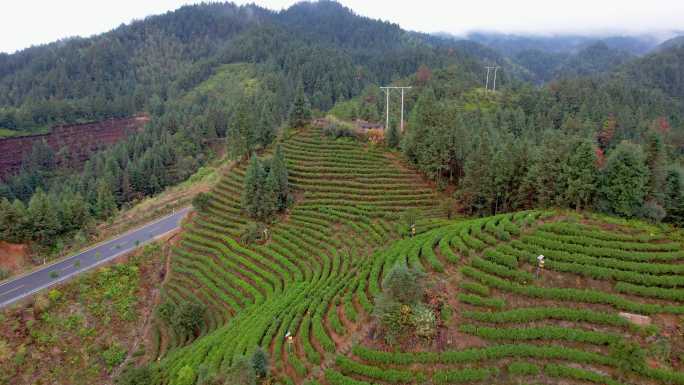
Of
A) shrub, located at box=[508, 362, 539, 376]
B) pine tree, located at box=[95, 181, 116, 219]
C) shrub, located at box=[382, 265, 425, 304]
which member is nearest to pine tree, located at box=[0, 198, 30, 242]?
pine tree, located at box=[95, 181, 116, 219]

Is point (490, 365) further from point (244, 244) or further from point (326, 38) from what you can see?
point (326, 38)

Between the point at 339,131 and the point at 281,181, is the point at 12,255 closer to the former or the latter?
the point at 281,181

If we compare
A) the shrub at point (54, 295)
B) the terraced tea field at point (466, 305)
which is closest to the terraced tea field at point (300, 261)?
the terraced tea field at point (466, 305)

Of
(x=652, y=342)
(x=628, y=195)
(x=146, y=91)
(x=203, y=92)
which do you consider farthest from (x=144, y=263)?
(x=146, y=91)

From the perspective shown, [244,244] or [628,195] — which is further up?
[628,195]

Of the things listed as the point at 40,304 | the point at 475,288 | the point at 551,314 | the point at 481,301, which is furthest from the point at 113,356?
the point at 551,314

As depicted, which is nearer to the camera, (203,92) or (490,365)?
(490,365)

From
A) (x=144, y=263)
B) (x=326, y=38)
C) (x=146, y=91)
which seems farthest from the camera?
(x=326, y=38)
